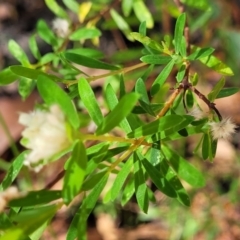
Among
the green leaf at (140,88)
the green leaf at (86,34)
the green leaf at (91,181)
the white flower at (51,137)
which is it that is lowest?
the green leaf at (86,34)

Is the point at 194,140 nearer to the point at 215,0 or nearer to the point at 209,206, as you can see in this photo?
the point at 209,206

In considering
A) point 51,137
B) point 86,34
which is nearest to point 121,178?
point 51,137

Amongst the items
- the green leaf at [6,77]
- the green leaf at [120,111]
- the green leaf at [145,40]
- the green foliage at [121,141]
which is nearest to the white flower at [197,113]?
the green foliage at [121,141]

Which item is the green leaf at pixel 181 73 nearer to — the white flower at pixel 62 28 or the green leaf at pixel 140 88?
the green leaf at pixel 140 88

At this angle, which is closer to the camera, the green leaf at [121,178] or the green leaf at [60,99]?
the green leaf at [60,99]

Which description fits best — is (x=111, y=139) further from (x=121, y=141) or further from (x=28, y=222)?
(x=28, y=222)
